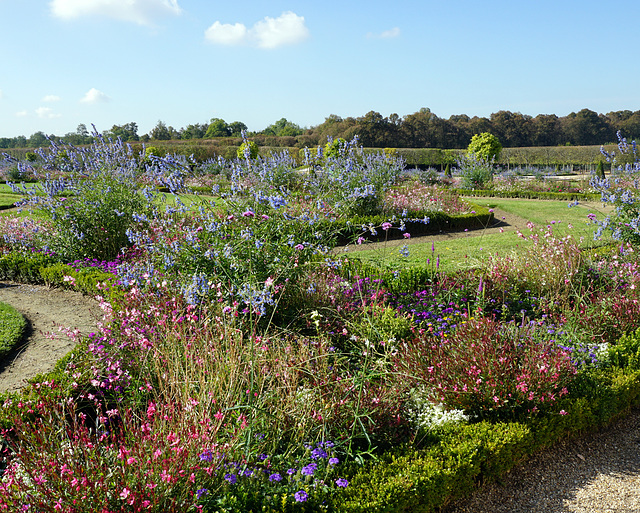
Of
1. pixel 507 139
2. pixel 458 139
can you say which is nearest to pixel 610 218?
pixel 458 139

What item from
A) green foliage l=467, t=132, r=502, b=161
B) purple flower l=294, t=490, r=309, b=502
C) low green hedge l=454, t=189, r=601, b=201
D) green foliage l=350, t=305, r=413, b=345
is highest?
green foliage l=467, t=132, r=502, b=161

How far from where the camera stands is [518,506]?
2.93 meters

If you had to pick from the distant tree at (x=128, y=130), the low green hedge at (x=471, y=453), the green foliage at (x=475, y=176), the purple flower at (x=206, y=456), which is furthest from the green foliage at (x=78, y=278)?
the distant tree at (x=128, y=130)

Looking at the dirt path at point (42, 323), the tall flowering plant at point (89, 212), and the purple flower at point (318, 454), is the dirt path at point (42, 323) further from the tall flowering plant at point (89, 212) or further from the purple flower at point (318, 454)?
the purple flower at point (318, 454)

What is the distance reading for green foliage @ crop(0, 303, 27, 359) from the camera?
4.99 m

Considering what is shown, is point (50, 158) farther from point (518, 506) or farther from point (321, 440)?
point (518, 506)

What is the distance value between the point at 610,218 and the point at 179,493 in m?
6.82

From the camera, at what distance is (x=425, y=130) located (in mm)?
46031

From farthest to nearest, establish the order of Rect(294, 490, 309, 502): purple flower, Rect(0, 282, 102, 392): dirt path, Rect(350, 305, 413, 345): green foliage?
1. Rect(0, 282, 102, 392): dirt path
2. Rect(350, 305, 413, 345): green foliage
3. Rect(294, 490, 309, 502): purple flower

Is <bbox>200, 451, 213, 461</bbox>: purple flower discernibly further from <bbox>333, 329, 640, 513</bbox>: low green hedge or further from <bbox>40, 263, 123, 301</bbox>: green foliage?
<bbox>40, 263, 123, 301</bbox>: green foliage

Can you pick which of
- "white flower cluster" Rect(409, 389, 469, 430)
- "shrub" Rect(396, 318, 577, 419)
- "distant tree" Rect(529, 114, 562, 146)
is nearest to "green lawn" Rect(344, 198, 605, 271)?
"shrub" Rect(396, 318, 577, 419)

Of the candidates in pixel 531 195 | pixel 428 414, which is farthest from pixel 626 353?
A: pixel 531 195

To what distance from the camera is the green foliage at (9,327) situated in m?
4.99

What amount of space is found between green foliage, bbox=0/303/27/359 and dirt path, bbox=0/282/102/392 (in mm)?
76
